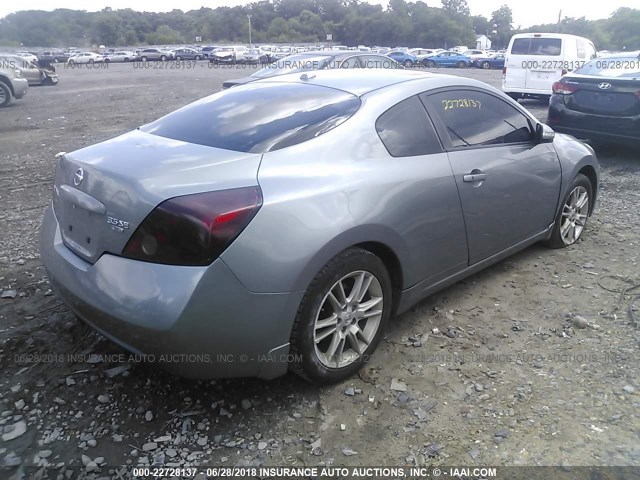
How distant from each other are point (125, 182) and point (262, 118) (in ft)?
3.04

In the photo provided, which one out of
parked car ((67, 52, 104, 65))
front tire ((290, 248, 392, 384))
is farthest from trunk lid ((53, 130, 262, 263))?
parked car ((67, 52, 104, 65))

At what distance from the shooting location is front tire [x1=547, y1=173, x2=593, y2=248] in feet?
14.7

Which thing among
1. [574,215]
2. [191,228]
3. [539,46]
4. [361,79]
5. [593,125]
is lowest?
[574,215]

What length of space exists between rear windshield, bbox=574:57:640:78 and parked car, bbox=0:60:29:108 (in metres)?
14.5

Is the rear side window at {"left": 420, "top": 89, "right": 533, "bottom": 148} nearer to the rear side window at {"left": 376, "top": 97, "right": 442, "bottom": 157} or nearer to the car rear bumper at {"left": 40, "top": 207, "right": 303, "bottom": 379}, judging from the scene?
the rear side window at {"left": 376, "top": 97, "right": 442, "bottom": 157}

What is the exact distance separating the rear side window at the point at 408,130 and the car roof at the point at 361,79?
0.70 ft

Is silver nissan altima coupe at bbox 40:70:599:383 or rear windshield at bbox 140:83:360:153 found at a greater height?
rear windshield at bbox 140:83:360:153

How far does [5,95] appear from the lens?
1519 centimetres

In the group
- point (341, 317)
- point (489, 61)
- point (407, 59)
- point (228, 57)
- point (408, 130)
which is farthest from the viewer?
point (228, 57)

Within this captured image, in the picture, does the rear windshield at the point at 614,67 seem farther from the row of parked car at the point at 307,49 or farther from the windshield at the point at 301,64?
the row of parked car at the point at 307,49

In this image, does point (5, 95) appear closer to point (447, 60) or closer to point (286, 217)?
point (286, 217)

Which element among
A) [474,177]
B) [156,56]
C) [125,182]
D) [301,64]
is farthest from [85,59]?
[125,182]

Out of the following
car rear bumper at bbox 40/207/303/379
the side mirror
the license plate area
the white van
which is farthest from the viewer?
the white van

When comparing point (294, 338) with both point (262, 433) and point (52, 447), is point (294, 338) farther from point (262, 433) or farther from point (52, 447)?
point (52, 447)
